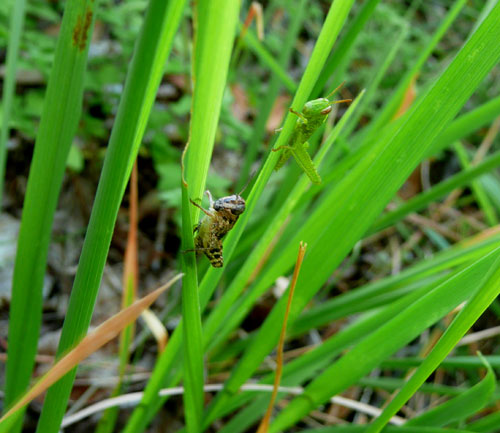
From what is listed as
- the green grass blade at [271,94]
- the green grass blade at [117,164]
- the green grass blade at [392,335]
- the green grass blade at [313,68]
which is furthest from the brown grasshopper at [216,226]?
the green grass blade at [271,94]

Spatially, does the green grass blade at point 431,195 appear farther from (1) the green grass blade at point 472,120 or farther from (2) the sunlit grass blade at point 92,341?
(2) the sunlit grass blade at point 92,341

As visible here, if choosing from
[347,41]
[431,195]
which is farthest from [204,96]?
[431,195]

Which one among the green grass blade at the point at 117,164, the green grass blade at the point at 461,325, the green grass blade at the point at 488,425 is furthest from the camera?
the green grass blade at the point at 488,425

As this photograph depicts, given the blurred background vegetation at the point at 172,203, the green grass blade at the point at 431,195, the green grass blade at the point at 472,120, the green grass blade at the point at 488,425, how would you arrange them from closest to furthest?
the green grass blade at the point at 488,425
the green grass blade at the point at 472,120
the green grass blade at the point at 431,195
the blurred background vegetation at the point at 172,203

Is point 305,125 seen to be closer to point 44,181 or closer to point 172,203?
point 44,181

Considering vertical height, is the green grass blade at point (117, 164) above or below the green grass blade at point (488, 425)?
above

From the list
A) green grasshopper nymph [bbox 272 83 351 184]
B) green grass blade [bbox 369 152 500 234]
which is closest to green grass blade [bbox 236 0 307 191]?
green grass blade [bbox 369 152 500 234]

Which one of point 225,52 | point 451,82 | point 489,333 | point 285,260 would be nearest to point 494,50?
point 451,82
